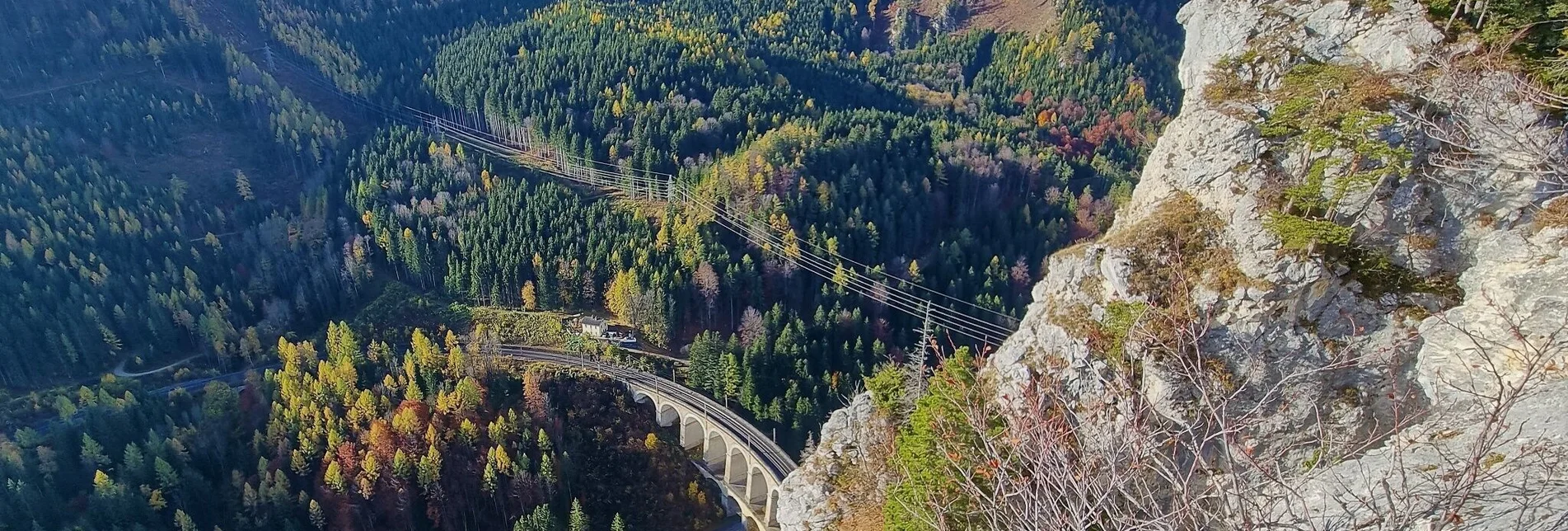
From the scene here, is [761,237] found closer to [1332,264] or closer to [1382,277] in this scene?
[1332,264]

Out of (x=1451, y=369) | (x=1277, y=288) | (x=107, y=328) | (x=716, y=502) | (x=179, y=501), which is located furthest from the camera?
(x=107, y=328)

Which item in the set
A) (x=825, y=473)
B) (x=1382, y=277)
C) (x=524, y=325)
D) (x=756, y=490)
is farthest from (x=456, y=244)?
(x=1382, y=277)

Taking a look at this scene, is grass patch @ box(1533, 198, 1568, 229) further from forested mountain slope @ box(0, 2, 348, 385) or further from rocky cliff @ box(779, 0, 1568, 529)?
forested mountain slope @ box(0, 2, 348, 385)

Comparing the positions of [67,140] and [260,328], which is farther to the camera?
[67,140]

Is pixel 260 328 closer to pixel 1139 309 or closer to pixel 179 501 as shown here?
pixel 179 501

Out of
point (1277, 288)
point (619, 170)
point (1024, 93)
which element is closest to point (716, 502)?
point (619, 170)

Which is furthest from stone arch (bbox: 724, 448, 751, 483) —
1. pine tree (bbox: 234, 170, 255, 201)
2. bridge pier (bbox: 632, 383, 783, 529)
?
pine tree (bbox: 234, 170, 255, 201)
